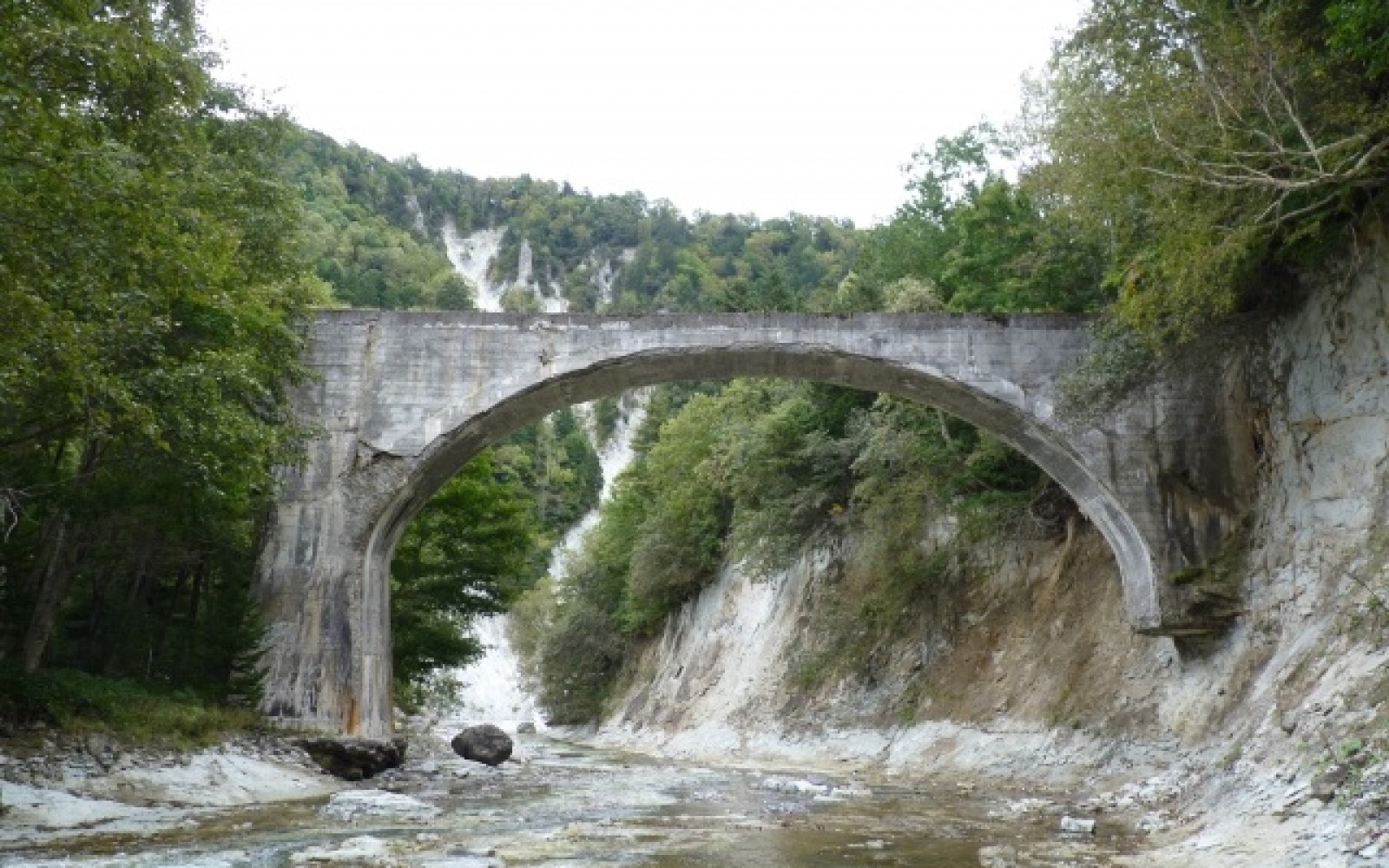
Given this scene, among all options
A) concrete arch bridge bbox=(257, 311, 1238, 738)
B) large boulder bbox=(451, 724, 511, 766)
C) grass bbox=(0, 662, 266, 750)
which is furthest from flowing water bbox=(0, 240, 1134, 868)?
large boulder bbox=(451, 724, 511, 766)

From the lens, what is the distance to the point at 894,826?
843cm

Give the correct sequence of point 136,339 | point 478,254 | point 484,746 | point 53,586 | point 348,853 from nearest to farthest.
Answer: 1. point 348,853
2. point 136,339
3. point 53,586
4. point 484,746
5. point 478,254

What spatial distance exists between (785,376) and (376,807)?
27.4ft

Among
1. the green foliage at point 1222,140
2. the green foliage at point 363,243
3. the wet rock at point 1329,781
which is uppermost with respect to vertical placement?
the green foliage at point 363,243

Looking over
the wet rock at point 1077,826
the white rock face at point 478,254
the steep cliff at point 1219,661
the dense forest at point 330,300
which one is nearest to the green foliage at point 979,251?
the dense forest at point 330,300

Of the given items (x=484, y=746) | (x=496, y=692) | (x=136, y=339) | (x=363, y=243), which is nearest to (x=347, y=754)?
(x=484, y=746)

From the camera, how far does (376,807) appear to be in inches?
367

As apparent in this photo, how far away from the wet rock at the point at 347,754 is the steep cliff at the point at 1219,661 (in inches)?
294

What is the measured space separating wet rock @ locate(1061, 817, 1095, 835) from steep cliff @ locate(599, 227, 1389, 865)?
53 cm

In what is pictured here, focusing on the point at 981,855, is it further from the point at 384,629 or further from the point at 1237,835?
the point at 384,629

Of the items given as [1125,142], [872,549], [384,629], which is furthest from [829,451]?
[1125,142]

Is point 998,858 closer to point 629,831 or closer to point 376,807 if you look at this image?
point 629,831

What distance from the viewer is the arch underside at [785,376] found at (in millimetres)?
13734

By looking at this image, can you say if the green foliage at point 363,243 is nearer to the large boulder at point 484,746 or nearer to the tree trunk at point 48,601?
the large boulder at point 484,746
